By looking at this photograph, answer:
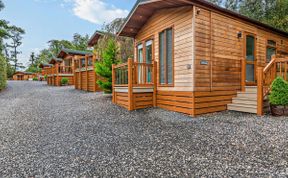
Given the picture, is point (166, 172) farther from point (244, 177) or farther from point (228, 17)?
point (228, 17)

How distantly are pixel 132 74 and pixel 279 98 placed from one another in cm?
451

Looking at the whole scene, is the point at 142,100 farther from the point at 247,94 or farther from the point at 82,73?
the point at 82,73

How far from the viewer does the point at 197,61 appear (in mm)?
5441

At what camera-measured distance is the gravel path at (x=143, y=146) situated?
2461 millimetres

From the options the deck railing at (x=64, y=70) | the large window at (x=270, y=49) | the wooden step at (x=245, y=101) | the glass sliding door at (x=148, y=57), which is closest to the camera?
the wooden step at (x=245, y=101)

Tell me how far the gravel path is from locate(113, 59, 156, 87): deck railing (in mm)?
1621

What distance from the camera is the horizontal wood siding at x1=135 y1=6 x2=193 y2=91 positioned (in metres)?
5.50

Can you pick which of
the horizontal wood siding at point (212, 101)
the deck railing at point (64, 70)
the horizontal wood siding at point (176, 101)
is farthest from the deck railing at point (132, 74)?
the deck railing at point (64, 70)

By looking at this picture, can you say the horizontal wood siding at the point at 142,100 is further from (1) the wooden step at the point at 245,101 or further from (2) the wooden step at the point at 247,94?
(2) the wooden step at the point at 247,94

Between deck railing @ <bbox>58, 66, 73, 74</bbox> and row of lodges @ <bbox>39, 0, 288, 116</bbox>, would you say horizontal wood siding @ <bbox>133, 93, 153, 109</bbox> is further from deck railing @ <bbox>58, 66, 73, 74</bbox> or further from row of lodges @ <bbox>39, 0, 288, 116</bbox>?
deck railing @ <bbox>58, 66, 73, 74</bbox>

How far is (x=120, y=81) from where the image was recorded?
7.15m

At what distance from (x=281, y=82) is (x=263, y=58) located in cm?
281

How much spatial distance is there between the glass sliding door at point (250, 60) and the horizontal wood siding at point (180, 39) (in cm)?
289

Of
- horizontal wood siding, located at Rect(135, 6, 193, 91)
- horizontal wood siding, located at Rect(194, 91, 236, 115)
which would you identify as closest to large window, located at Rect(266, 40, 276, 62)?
horizontal wood siding, located at Rect(194, 91, 236, 115)
